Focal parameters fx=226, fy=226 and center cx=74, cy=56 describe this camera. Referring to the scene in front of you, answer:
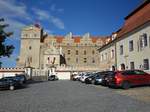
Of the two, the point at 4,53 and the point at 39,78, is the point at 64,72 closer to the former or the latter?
the point at 39,78

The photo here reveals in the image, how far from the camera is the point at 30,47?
83.6 m

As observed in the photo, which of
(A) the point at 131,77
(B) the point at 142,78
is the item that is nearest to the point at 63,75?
(B) the point at 142,78

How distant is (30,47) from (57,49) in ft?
35.4

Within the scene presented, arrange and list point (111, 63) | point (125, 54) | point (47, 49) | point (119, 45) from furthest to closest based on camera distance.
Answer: point (47, 49)
point (111, 63)
point (119, 45)
point (125, 54)

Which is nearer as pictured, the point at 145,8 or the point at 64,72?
the point at 145,8

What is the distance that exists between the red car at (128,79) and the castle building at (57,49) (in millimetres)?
56879

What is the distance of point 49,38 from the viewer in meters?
90.2

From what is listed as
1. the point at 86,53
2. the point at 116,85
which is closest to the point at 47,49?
the point at 86,53

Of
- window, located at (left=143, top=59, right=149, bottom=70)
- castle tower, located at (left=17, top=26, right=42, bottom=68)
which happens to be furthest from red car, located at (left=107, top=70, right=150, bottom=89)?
castle tower, located at (left=17, top=26, right=42, bottom=68)

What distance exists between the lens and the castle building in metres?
80.2

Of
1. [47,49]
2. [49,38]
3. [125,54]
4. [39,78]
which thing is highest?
[49,38]

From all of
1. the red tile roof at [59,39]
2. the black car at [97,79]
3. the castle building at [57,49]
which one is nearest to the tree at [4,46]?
the black car at [97,79]

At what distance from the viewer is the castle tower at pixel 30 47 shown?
81812 millimetres

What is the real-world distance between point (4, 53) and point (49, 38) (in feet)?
174
